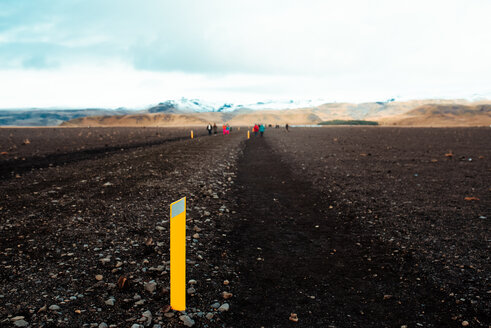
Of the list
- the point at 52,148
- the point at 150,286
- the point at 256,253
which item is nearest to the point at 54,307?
the point at 150,286

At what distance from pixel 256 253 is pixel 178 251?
99.1 inches

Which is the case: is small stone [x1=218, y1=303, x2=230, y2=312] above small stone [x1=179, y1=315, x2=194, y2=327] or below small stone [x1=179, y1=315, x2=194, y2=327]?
below

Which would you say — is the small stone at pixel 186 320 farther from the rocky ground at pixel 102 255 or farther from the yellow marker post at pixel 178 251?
the yellow marker post at pixel 178 251

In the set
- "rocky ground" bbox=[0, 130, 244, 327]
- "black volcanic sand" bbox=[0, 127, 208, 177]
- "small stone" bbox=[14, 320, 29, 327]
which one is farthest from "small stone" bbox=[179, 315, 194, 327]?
"black volcanic sand" bbox=[0, 127, 208, 177]

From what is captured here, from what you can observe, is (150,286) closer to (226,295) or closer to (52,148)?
(226,295)

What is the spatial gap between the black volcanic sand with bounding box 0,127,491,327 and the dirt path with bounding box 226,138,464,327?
0.02 m

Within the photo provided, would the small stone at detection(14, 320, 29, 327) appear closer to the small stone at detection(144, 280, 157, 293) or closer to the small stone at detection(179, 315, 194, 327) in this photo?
the small stone at detection(144, 280, 157, 293)

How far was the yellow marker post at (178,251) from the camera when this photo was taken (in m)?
3.54

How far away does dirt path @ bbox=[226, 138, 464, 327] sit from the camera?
396 cm

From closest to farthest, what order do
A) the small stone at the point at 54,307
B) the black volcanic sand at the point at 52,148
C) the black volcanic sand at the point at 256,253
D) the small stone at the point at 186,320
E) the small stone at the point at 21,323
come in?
1. the small stone at the point at 21,323
2. the small stone at the point at 186,320
3. the small stone at the point at 54,307
4. the black volcanic sand at the point at 256,253
5. the black volcanic sand at the point at 52,148

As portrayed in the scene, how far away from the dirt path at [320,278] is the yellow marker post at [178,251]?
0.76 m

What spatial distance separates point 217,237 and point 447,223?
5681 mm

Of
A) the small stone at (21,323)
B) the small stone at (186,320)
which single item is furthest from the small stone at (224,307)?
the small stone at (21,323)

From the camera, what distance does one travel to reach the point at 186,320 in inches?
148
